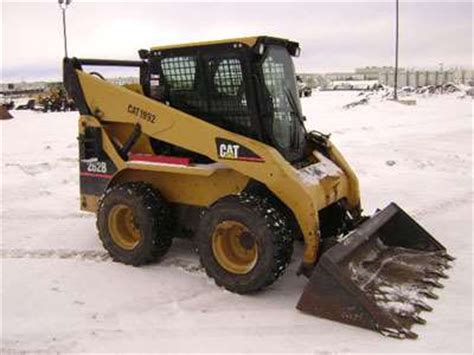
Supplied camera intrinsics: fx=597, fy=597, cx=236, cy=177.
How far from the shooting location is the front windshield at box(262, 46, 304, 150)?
5.43 m

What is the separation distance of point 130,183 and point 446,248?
10.9 ft

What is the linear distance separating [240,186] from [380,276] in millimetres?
1435

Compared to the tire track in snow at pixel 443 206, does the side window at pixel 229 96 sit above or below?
above

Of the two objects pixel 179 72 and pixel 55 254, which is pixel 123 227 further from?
pixel 179 72

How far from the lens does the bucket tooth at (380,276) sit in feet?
14.3

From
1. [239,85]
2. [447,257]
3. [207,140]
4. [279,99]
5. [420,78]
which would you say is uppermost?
[420,78]

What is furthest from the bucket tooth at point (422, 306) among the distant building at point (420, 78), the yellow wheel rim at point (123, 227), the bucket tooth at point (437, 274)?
the distant building at point (420, 78)

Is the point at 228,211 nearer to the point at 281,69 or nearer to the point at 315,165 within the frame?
the point at 315,165

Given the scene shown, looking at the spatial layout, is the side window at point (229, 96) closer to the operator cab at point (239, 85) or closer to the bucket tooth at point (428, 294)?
the operator cab at point (239, 85)

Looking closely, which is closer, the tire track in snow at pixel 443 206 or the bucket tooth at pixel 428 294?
the bucket tooth at pixel 428 294

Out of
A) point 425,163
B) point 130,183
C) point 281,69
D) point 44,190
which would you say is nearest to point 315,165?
point 281,69

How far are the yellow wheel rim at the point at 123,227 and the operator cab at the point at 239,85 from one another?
1.17 m

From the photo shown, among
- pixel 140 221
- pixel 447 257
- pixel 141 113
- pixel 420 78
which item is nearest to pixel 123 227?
pixel 140 221

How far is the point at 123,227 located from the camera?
19.6 ft
